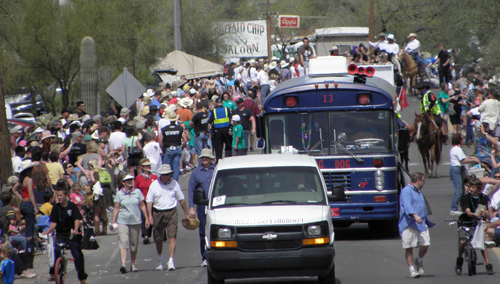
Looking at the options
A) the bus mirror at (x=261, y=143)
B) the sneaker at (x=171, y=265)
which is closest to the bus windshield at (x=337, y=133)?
the bus mirror at (x=261, y=143)

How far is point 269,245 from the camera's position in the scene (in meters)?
8.78

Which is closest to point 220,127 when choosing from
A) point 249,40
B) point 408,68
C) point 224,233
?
point 224,233

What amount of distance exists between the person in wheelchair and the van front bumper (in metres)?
2.86

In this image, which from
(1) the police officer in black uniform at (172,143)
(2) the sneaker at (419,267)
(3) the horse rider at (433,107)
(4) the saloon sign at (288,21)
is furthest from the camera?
(4) the saloon sign at (288,21)

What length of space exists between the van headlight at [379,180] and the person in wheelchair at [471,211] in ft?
5.69

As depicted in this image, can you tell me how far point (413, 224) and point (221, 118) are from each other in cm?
1132

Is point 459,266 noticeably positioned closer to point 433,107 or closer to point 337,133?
point 337,133

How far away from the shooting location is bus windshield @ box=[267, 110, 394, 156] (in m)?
12.9

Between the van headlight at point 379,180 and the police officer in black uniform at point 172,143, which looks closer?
the van headlight at point 379,180

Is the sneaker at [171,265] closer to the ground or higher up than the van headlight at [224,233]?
closer to the ground

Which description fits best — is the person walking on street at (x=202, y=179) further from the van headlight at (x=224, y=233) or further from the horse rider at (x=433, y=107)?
the horse rider at (x=433, y=107)

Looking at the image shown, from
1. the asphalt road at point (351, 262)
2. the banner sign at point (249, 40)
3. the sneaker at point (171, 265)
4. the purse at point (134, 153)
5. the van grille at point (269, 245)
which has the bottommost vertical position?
the asphalt road at point (351, 262)

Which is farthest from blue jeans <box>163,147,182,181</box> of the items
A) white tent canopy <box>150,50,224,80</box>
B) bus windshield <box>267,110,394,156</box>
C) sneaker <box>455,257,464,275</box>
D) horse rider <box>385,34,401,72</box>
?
white tent canopy <box>150,50,224,80</box>

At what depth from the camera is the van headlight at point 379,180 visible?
12.7m
